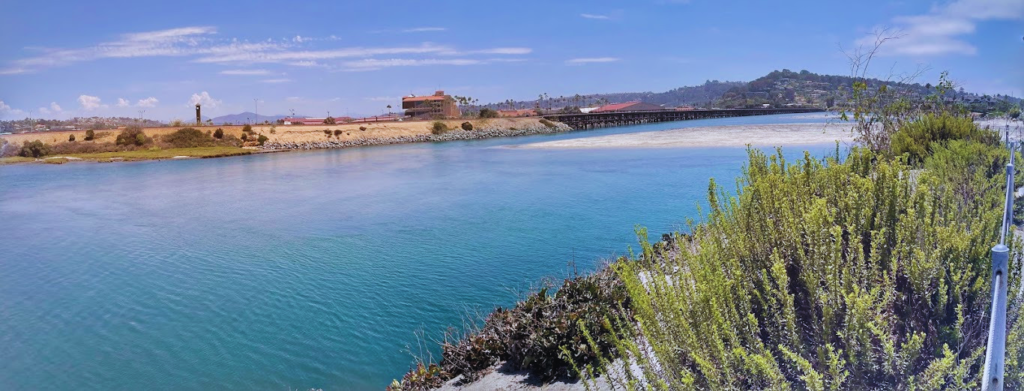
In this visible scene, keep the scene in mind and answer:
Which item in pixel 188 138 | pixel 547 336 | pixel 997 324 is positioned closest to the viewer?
pixel 997 324

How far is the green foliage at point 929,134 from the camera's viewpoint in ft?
44.3

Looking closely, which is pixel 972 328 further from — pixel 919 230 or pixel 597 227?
pixel 597 227

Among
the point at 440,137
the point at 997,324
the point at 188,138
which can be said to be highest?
the point at 188,138

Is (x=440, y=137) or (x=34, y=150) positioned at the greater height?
(x=34, y=150)

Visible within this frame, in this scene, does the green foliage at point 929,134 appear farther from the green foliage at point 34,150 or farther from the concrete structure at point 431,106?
the concrete structure at point 431,106

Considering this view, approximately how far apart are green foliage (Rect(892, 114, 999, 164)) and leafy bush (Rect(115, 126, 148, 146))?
60896 mm

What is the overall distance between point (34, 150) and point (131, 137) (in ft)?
25.4

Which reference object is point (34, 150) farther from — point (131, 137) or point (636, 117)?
point (636, 117)

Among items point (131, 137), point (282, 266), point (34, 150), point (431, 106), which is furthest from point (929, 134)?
point (431, 106)

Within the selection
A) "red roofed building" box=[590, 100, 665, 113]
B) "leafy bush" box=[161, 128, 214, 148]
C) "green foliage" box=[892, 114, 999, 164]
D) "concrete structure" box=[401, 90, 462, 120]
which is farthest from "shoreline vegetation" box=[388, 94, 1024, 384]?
"red roofed building" box=[590, 100, 665, 113]

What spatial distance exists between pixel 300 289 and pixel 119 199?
64.0 ft

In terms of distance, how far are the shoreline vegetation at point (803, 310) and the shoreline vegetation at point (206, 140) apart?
5286 centimetres

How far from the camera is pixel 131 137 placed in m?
59.4

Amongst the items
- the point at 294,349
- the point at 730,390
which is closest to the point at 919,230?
the point at 730,390
